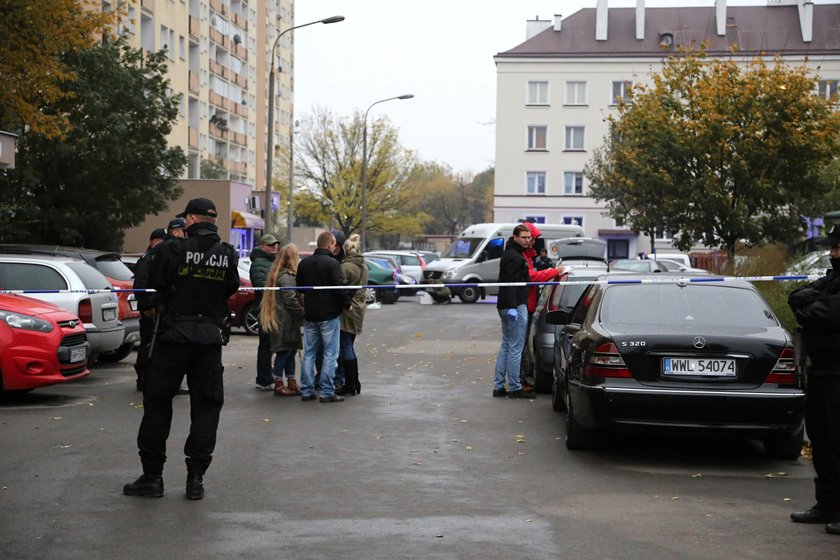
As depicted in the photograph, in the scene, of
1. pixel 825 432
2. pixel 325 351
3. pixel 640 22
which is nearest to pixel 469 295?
pixel 325 351

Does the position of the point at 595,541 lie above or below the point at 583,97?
below

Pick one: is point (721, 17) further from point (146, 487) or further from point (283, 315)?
point (146, 487)

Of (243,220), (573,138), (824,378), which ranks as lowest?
(824,378)

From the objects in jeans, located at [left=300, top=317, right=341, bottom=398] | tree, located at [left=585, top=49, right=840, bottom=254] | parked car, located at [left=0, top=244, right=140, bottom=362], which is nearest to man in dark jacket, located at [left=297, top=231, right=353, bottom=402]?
jeans, located at [left=300, top=317, right=341, bottom=398]

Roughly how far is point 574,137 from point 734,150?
145ft

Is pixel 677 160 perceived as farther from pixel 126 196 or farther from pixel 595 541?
pixel 595 541

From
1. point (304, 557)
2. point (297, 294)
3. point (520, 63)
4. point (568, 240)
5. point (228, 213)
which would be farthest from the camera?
point (520, 63)

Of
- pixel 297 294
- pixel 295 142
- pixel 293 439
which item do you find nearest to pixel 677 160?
pixel 297 294

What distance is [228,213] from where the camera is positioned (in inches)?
2021

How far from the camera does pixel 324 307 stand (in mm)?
12555

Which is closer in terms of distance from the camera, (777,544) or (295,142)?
(777,544)

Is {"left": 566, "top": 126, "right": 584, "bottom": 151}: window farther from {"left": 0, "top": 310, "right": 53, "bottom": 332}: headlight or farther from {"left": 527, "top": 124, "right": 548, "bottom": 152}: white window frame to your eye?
{"left": 0, "top": 310, "right": 53, "bottom": 332}: headlight

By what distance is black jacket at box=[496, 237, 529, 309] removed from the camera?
12641 millimetres

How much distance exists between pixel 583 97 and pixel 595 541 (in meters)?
69.3
